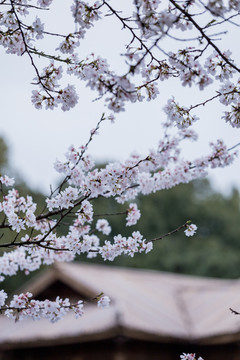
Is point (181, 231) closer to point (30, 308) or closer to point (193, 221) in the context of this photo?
point (193, 221)

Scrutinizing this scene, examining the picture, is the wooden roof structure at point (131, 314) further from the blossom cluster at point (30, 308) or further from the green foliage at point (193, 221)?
the green foliage at point (193, 221)

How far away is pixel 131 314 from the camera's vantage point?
9.48 m

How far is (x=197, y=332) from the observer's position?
32.1ft

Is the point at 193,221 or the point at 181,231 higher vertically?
the point at 193,221

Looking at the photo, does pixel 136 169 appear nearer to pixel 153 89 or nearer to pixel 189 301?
pixel 153 89

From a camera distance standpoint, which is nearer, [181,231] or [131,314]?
[131,314]

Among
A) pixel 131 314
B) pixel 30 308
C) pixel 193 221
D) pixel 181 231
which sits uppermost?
pixel 193 221

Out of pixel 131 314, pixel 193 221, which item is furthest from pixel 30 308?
pixel 193 221

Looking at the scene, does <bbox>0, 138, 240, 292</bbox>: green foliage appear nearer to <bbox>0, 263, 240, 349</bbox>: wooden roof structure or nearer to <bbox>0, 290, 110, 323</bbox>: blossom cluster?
<bbox>0, 263, 240, 349</bbox>: wooden roof structure

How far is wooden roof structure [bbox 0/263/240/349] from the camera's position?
8.97 meters

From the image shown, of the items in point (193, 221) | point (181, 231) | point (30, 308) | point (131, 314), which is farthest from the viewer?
point (193, 221)

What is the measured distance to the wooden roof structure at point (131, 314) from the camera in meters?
8.97

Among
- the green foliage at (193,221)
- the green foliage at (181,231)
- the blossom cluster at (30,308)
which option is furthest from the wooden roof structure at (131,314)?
the green foliage at (193,221)

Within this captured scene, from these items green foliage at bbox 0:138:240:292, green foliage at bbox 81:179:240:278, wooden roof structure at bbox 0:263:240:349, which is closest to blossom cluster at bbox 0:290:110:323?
wooden roof structure at bbox 0:263:240:349
